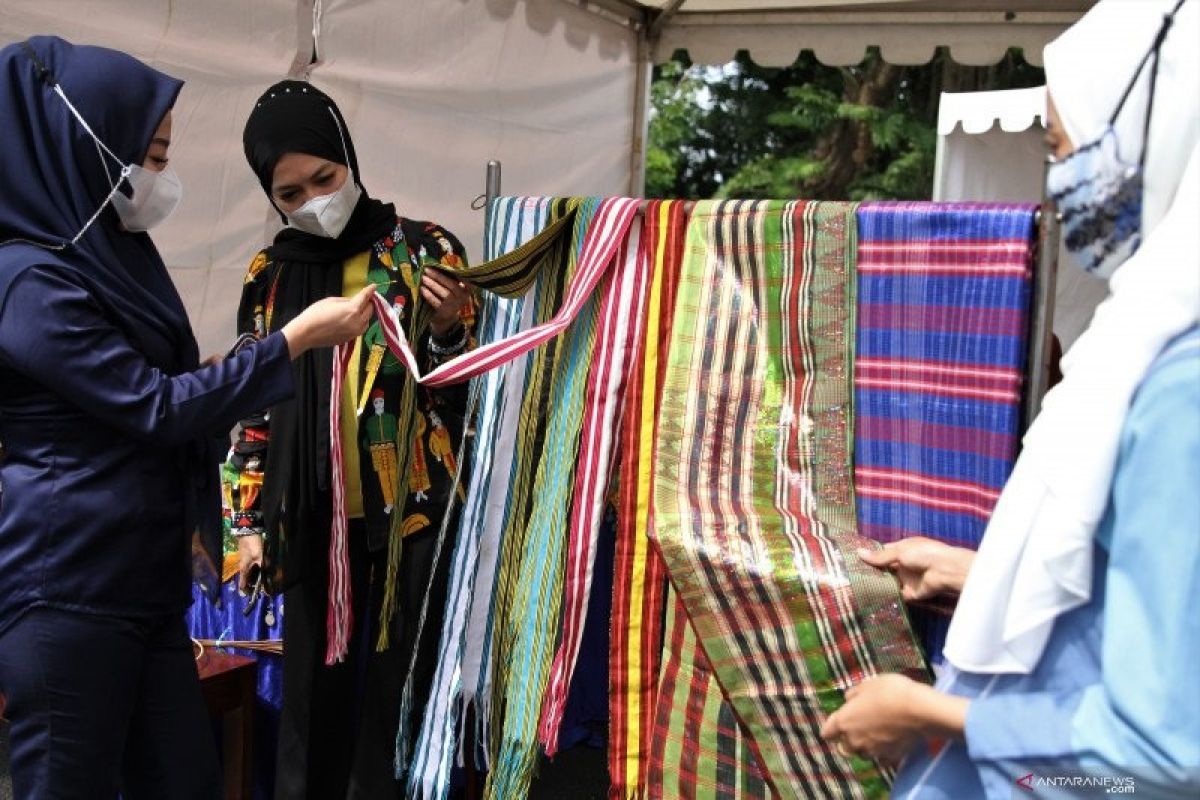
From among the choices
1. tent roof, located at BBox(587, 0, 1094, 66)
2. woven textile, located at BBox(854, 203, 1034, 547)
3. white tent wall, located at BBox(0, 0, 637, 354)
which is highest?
tent roof, located at BBox(587, 0, 1094, 66)

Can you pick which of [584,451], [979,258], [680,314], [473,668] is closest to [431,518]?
[473,668]

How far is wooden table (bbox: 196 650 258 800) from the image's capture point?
2.68m

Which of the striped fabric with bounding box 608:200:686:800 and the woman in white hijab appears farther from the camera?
the striped fabric with bounding box 608:200:686:800

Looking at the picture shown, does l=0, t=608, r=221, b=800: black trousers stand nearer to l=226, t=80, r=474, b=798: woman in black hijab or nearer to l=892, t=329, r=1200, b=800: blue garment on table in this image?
l=226, t=80, r=474, b=798: woman in black hijab

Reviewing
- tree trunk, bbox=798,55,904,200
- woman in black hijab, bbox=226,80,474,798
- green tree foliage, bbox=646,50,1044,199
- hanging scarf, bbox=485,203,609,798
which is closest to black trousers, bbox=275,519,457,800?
woman in black hijab, bbox=226,80,474,798

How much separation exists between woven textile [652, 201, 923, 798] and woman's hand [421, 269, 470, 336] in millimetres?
541

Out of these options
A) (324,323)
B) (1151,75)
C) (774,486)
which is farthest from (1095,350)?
(324,323)

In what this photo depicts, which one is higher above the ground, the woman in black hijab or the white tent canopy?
the white tent canopy

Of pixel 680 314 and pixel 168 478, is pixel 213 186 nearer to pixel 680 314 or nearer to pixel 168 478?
pixel 168 478

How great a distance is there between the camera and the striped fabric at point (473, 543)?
6.96 feet

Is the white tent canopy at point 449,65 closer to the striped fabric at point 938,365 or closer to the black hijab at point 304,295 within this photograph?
the black hijab at point 304,295

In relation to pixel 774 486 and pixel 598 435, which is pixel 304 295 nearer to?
pixel 598 435

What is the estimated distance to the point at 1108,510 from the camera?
1.04 meters

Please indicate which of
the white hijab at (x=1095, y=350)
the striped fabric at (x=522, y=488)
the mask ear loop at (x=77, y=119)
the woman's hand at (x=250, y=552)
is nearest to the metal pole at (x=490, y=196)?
the striped fabric at (x=522, y=488)
